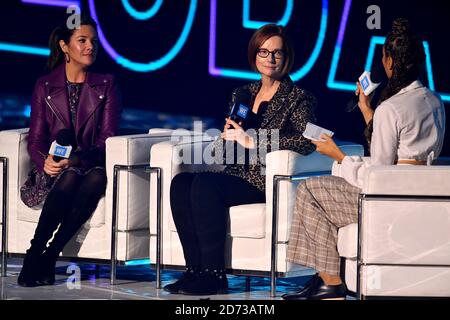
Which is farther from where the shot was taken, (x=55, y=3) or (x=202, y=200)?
(x=55, y=3)

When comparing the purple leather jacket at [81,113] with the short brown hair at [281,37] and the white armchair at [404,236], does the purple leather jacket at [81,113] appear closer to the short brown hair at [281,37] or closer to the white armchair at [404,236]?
the short brown hair at [281,37]

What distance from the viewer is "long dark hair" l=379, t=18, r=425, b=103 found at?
6.56 metres

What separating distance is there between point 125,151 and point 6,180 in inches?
30.0

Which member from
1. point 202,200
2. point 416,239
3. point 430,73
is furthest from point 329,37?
point 416,239

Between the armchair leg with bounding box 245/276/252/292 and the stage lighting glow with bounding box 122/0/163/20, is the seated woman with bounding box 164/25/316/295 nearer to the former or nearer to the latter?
the armchair leg with bounding box 245/276/252/292

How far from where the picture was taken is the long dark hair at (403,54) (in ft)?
21.5

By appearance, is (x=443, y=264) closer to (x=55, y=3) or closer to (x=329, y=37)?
(x=329, y=37)

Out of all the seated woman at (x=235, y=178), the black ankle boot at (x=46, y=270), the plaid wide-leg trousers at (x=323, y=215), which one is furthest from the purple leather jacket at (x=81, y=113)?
the plaid wide-leg trousers at (x=323, y=215)

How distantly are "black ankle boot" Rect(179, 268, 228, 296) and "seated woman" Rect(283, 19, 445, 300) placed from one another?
39cm

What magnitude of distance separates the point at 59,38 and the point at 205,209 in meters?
1.54

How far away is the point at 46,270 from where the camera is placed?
745cm

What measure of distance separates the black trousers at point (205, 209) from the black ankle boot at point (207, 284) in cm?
4

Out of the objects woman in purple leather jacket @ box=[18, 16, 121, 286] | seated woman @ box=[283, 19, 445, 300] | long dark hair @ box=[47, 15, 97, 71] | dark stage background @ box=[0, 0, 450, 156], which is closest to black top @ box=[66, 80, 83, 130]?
woman in purple leather jacket @ box=[18, 16, 121, 286]

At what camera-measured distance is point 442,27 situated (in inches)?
362
